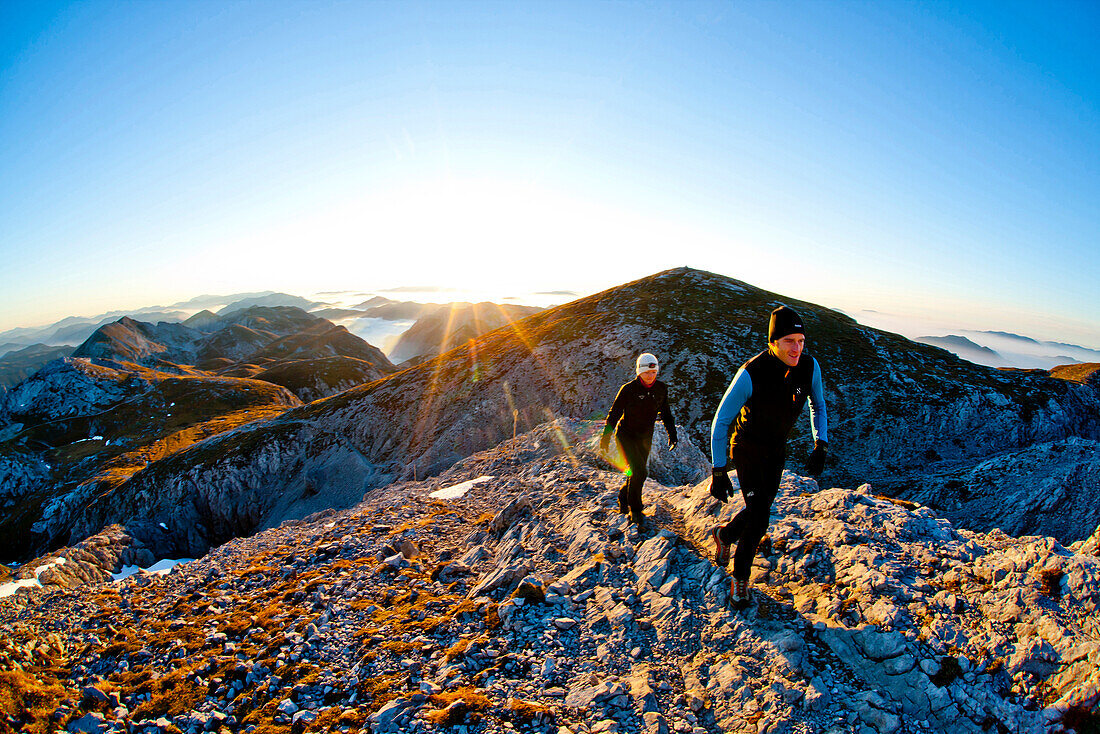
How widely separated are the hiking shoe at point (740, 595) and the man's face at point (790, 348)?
433 cm

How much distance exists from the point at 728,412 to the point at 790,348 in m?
1.56

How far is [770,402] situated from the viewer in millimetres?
7586

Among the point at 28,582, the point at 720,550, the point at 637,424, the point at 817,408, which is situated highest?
the point at 817,408

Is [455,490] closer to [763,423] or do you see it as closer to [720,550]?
[720,550]

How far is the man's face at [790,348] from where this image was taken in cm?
739

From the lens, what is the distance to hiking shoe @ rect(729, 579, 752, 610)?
8039 millimetres

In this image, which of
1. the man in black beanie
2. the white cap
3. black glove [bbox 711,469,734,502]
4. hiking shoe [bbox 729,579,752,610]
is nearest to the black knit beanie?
the man in black beanie

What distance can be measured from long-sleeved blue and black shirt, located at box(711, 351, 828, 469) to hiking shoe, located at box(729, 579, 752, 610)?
2370 mm

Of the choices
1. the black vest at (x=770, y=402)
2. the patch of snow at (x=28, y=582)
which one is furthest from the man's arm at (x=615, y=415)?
the patch of snow at (x=28, y=582)

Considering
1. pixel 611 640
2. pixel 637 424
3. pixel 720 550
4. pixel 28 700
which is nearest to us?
pixel 28 700

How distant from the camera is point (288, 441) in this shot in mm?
62125

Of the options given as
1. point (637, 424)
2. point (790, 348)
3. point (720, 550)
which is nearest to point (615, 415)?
point (637, 424)

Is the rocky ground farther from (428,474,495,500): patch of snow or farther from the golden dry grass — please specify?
(428,474,495,500): patch of snow

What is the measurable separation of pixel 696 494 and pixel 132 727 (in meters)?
13.6
